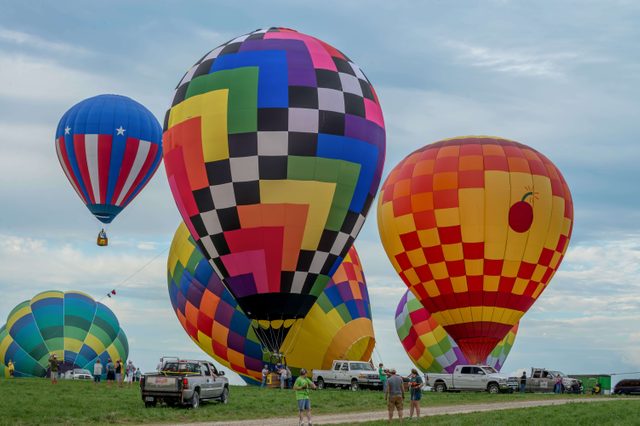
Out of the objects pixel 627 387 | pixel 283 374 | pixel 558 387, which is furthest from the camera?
pixel 627 387

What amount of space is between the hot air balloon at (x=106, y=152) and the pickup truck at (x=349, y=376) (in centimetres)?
1832

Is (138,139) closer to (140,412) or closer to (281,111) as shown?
(281,111)

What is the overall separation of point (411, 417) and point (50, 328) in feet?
106

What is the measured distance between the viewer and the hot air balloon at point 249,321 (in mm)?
38500

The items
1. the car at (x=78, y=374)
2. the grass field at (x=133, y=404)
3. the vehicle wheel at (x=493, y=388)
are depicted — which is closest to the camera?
the grass field at (x=133, y=404)

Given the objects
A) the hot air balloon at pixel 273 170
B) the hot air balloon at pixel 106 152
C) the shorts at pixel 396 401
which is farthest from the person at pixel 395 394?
the hot air balloon at pixel 106 152

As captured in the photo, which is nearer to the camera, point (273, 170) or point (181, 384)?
point (181, 384)

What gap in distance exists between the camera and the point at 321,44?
34.7 m

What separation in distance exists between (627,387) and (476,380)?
36.5 feet

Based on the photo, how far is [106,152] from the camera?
50156 millimetres

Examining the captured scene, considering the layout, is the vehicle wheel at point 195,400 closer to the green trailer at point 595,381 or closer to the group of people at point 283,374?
the group of people at point 283,374

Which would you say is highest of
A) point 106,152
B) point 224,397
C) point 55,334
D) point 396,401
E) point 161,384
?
point 106,152

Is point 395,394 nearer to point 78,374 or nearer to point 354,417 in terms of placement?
point 354,417

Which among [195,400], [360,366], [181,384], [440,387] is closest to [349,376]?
[360,366]
